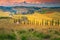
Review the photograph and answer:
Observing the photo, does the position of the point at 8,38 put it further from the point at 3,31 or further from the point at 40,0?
the point at 40,0

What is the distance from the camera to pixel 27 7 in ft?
6.43

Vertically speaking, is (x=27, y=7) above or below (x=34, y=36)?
above

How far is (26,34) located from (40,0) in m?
0.43

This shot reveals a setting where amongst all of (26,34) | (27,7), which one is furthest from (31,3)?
(26,34)

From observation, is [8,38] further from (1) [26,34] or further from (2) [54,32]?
(2) [54,32]

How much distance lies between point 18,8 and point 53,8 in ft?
1.34

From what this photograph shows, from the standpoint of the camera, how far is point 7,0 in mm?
1969

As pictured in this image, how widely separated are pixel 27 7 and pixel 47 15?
251 mm

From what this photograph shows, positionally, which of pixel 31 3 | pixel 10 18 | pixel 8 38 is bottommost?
pixel 8 38

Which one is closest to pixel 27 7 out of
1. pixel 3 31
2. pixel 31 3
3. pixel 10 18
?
pixel 31 3

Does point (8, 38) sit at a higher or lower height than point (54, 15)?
lower

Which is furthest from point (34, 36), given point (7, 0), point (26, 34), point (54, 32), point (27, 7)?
point (7, 0)

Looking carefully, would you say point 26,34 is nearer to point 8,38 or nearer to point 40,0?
point 8,38

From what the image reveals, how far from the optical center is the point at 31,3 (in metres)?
1.96
